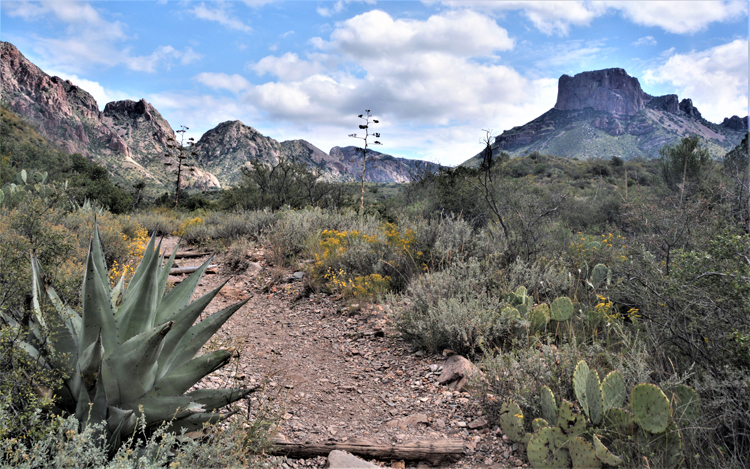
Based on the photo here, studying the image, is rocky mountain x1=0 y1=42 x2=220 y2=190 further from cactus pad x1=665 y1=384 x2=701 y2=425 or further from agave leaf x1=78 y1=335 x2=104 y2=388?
cactus pad x1=665 y1=384 x2=701 y2=425

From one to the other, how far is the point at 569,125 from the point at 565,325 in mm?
82731

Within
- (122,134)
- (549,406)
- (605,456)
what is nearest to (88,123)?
Result: (122,134)

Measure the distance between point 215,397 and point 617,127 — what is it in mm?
80424

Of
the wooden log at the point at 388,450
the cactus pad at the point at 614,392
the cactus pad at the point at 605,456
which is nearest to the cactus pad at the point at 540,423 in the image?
the cactus pad at the point at 605,456

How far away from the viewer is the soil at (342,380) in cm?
261

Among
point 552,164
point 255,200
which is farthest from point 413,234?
point 552,164

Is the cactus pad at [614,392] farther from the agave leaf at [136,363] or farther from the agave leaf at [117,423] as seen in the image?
the agave leaf at [117,423]

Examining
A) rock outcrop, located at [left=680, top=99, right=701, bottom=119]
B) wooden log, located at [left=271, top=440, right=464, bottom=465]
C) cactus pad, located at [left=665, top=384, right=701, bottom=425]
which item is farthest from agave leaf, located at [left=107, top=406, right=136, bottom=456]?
rock outcrop, located at [left=680, top=99, right=701, bottom=119]

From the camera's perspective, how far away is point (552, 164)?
35094 mm

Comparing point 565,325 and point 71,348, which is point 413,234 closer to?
point 565,325

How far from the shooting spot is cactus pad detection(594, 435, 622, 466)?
6.04 feet

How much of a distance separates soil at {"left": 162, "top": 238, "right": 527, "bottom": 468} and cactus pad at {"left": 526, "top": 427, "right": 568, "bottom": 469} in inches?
10.0

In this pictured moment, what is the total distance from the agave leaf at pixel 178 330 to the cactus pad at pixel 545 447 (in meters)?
2.14

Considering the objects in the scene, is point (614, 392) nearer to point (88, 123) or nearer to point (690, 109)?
point (690, 109)
